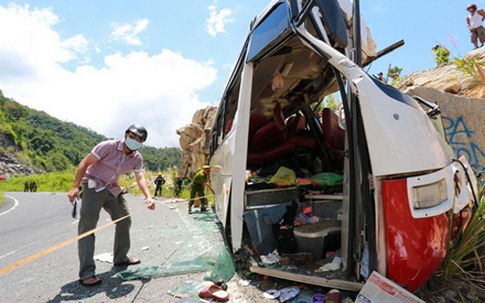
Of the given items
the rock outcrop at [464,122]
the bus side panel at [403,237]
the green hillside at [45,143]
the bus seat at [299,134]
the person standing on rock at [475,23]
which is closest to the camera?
the bus side panel at [403,237]

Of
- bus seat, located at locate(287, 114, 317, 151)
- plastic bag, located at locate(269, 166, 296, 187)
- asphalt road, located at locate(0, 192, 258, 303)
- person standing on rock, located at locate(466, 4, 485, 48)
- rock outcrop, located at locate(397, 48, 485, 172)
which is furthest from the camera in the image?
person standing on rock, located at locate(466, 4, 485, 48)

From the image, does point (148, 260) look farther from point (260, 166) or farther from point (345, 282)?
point (345, 282)

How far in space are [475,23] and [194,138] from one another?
20776mm

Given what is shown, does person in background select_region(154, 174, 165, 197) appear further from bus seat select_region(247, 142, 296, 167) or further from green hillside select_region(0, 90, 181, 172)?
green hillside select_region(0, 90, 181, 172)

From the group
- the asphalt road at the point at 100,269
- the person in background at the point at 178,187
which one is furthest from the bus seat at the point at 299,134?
the person in background at the point at 178,187

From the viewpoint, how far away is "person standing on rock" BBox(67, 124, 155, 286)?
3.28 meters

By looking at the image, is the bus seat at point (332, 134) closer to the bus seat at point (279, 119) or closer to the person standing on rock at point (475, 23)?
the bus seat at point (279, 119)

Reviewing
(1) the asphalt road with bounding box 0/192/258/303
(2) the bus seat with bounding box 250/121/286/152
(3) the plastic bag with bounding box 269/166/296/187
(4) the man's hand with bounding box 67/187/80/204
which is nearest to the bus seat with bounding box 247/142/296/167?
(2) the bus seat with bounding box 250/121/286/152

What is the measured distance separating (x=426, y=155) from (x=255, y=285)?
1.82 m

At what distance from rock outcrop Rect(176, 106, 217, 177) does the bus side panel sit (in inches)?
886

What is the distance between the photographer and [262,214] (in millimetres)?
3389

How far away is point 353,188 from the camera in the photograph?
7.72ft

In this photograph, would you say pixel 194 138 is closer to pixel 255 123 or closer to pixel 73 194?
pixel 255 123

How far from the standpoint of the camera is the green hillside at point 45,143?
7100cm
